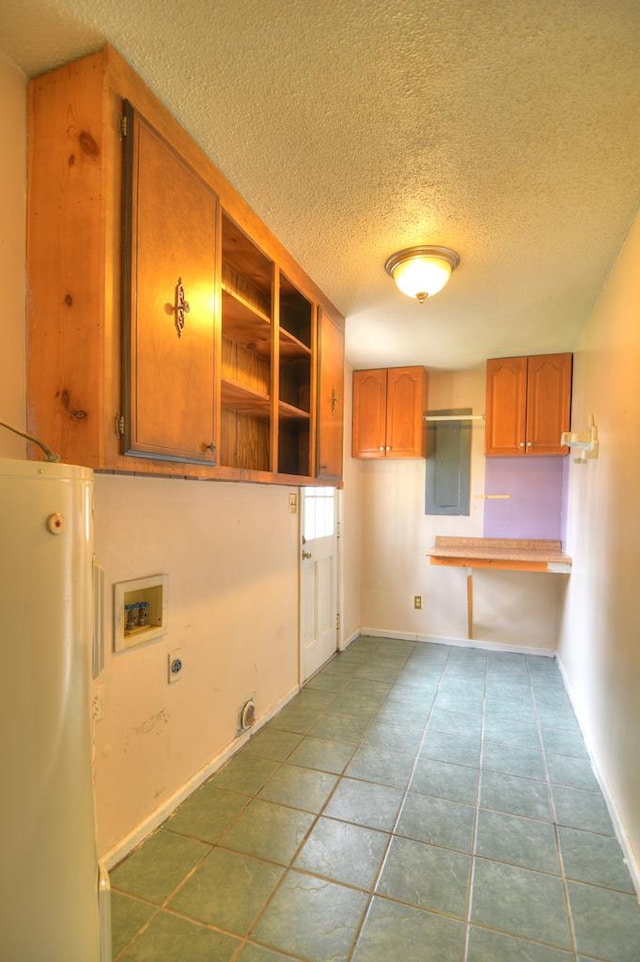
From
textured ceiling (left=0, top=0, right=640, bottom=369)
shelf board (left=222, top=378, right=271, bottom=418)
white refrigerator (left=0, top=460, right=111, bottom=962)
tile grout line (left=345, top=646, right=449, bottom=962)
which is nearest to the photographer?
white refrigerator (left=0, top=460, right=111, bottom=962)

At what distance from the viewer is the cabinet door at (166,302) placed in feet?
4.16

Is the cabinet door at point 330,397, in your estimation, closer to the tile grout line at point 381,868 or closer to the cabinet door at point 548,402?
the tile grout line at point 381,868

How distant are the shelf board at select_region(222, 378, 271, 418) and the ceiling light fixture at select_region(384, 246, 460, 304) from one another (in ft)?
2.80

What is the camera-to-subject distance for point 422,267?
Answer: 214 cm

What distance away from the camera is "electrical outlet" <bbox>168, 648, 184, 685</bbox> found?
6.22 ft

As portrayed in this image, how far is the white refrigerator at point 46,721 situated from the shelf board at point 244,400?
1076mm

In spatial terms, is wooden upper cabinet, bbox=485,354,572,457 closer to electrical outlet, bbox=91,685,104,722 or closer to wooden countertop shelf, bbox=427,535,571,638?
wooden countertop shelf, bbox=427,535,571,638

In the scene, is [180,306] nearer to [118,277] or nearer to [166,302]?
[166,302]

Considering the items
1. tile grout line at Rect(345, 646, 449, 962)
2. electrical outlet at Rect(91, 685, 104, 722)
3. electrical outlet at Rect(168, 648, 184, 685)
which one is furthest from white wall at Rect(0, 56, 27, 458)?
tile grout line at Rect(345, 646, 449, 962)

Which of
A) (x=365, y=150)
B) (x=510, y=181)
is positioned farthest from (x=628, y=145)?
(x=365, y=150)

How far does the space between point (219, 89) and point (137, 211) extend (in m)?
0.42

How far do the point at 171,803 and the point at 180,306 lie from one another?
1889mm

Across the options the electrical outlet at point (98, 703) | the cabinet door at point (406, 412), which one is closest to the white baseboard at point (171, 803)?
the electrical outlet at point (98, 703)

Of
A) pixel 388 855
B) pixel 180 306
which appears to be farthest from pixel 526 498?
pixel 180 306
